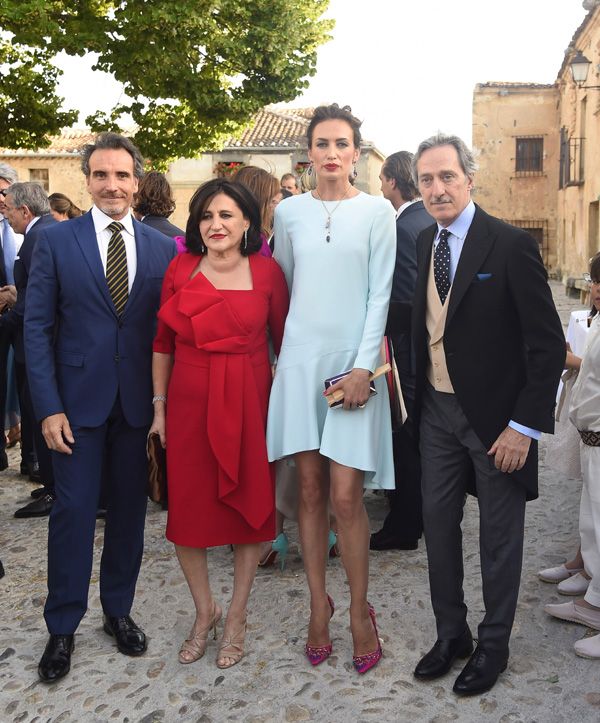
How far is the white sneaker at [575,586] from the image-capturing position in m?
4.32

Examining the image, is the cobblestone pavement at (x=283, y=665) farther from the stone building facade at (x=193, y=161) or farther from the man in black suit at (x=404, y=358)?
the stone building facade at (x=193, y=161)

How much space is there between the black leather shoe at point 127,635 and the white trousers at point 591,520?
81.7 inches

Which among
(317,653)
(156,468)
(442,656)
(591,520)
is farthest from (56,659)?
(591,520)

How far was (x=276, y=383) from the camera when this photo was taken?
3578mm

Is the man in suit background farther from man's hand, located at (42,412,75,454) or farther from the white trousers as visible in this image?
the white trousers

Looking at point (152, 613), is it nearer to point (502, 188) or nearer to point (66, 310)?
point (66, 310)

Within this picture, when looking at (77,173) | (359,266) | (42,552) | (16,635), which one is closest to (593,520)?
(359,266)

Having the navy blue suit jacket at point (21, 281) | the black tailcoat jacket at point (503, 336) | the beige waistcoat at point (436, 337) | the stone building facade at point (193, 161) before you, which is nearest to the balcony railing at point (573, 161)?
the stone building facade at point (193, 161)

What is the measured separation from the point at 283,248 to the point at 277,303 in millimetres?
254

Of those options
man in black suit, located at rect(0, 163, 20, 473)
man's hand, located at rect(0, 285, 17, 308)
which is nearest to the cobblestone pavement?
man in black suit, located at rect(0, 163, 20, 473)

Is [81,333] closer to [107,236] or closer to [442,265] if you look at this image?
[107,236]

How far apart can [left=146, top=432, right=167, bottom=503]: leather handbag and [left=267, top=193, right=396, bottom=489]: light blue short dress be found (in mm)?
545

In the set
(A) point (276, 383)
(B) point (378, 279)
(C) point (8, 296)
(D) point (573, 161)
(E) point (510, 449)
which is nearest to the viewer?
(E) point (510, 449)

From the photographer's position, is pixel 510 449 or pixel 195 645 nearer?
pixel 510 449
